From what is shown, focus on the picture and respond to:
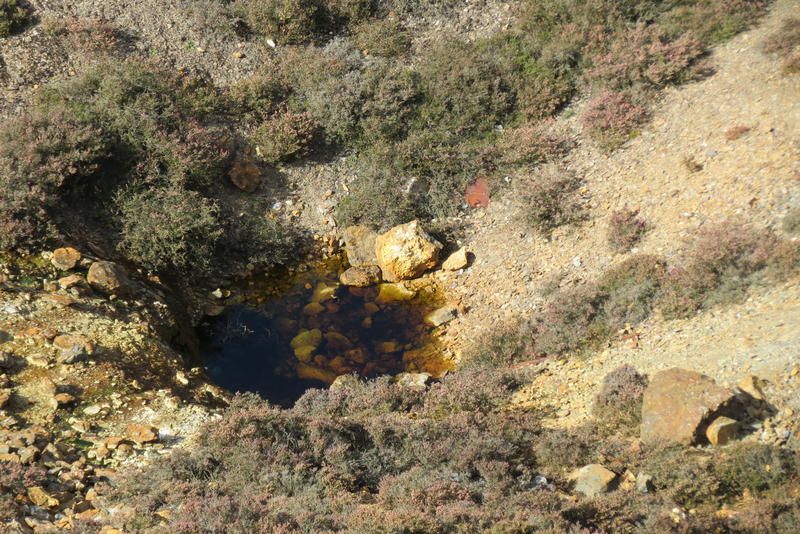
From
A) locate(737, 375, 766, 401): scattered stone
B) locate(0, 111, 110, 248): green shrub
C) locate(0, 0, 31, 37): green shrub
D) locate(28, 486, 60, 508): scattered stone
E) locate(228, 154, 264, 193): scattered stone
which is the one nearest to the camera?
locate(28, 486, 60, 508): scattered stone

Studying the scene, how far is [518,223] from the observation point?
44.8ft

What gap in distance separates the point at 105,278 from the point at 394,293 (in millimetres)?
5788

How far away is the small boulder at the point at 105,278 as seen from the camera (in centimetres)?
1077

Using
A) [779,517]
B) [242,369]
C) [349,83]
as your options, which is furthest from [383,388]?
[349,83]

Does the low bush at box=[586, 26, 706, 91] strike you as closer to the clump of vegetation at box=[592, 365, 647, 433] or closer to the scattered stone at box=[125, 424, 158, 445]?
the clump of vegetation at box=[592, 365, 647, 433]

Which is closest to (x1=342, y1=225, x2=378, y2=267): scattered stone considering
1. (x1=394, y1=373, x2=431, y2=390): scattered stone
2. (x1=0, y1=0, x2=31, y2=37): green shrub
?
(x1=394, y1=373, x2=431, y2=390): scattered stone

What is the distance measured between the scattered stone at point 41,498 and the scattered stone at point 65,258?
5.31 m

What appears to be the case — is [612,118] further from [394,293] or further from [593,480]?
[593,480]

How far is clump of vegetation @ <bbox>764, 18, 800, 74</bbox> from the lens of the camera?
13312mm

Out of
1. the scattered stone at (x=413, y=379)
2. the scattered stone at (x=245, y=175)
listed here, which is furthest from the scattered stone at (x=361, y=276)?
the scattered stone at (x=245, y=175)

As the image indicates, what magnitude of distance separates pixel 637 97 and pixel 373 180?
667cm

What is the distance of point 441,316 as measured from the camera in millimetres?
12539

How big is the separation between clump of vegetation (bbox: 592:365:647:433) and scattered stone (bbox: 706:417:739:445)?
994mm

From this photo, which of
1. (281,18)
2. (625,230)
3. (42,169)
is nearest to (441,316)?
(625,230)
